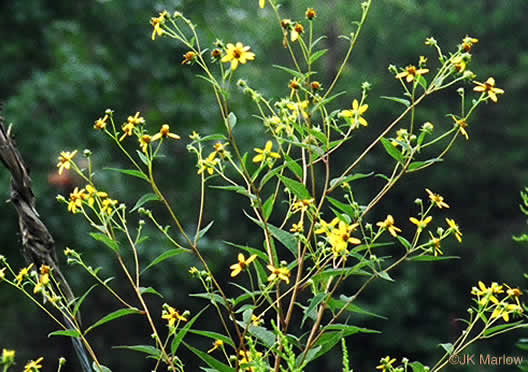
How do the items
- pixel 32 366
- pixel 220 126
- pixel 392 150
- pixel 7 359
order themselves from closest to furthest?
1. pixel 7 359
2. pixel 32 366
3. pixel 392 150
4. pixel 220 126

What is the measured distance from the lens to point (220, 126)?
711 cm

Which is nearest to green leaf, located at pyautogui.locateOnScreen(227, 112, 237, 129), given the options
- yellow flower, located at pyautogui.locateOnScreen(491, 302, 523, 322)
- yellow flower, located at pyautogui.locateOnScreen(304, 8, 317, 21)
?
yellow flower, located at pyautogui.locateOnScreen(304, 8, 317, 21)

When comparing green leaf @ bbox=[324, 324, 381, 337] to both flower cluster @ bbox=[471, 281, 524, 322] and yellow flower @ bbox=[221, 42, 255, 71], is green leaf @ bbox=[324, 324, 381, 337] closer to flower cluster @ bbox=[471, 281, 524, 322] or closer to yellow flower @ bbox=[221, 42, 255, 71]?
flower cluster @ bbox=[471, 281, 524, 322]

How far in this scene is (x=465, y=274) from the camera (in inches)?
409

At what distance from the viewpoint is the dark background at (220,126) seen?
20.0 ft

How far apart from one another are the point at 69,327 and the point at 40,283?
0.12m

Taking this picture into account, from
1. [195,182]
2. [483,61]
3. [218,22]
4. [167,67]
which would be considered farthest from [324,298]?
[483,61]

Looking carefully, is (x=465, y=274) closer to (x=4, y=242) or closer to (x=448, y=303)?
(x=448, y=303)

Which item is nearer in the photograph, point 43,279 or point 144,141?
point 43,279

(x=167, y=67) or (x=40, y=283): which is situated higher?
(x=167, y=67)

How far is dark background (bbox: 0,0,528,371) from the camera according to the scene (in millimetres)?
6094

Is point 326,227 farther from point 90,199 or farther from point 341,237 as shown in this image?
point 90,199

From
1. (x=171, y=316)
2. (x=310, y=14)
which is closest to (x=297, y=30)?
(x=310, y=14)

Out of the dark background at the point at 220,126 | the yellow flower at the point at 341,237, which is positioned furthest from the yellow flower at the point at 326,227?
the dark background at the point at 220,126
